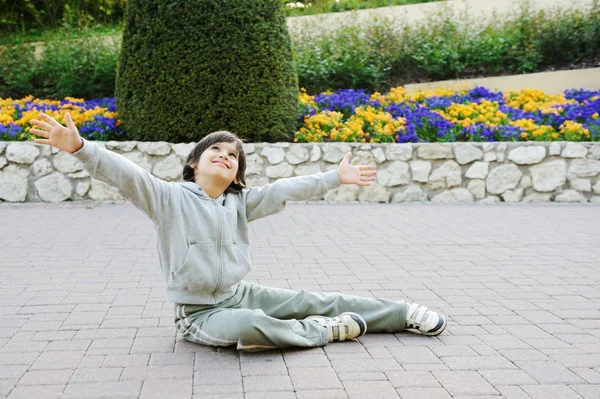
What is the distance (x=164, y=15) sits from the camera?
25.3ft

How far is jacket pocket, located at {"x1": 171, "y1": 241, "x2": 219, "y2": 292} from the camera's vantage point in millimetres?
2941

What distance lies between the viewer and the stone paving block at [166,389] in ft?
8.31

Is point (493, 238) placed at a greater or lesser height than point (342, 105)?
lesser

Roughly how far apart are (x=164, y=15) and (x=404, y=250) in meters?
4.29

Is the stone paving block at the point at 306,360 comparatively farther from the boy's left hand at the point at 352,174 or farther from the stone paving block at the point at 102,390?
the boy's left hand at the point at 352,174

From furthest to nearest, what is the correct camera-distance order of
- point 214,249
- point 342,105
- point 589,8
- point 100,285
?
point 589,8 < point 342,105 < point 100,285 < point 214,249

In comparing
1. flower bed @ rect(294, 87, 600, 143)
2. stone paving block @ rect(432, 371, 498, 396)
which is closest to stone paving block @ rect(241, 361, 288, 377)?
stone paving block @ rect(432, 371, 498, 396)

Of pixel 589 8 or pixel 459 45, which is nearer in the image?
pixel 459 45

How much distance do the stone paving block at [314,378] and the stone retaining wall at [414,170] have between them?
212 inches

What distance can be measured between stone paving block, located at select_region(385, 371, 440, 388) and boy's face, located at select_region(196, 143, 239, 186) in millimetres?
1194

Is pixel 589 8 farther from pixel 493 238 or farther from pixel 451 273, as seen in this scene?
pixel 451 273

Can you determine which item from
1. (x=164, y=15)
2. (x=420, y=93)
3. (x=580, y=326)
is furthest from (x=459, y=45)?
(x=580, y=326)

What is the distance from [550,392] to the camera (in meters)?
2.59

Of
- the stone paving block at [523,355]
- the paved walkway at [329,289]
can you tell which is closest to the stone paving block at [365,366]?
the paved walkway at [329,289]
